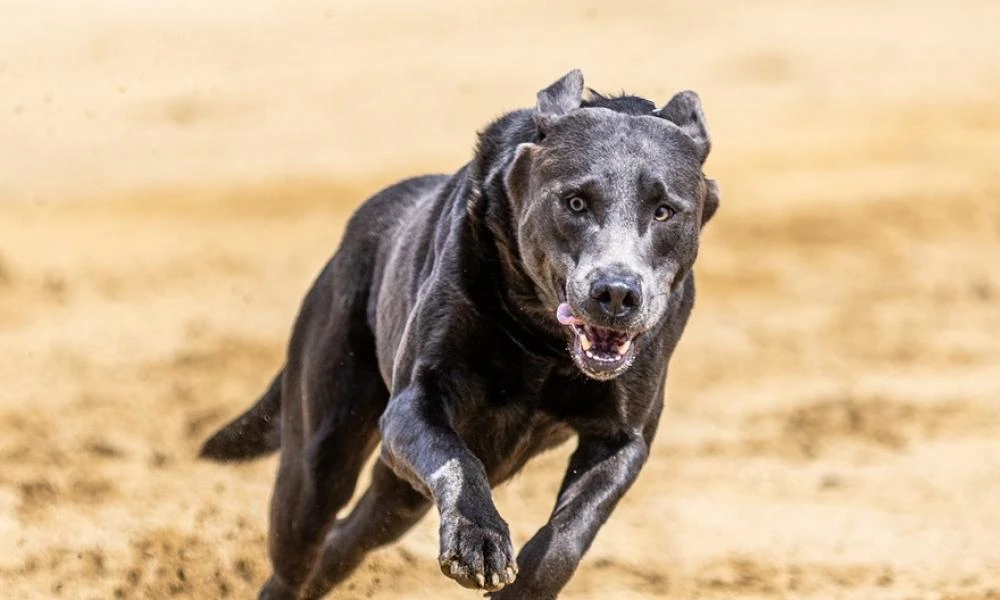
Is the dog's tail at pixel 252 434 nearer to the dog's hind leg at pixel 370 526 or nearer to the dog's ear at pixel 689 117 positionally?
the dog's hind leg at pixel 370 526

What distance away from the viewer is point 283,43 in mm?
15828

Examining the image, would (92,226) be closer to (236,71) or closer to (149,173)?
(149,173)

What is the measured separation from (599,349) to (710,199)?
0.70 meters

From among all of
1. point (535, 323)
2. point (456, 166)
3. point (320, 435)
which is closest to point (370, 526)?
point (320, 435)

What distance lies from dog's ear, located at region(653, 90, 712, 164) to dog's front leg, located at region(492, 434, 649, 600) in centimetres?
90

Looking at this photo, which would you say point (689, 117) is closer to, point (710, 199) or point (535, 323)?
point (710, 199)

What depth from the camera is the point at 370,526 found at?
19.8 feet

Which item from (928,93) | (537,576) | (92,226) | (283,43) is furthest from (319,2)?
(537,576)

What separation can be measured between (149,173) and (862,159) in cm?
584

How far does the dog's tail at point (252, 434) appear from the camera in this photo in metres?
6.72

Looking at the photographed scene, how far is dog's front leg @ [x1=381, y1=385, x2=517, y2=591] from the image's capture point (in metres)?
4.38

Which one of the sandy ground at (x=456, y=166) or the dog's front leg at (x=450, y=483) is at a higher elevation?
the dog's front leg at (x=450, y=483)

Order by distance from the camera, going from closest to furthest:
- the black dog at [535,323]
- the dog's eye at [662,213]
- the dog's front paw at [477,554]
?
the dog's front paw at [477,554] < the black dog at [535,323] < the dog's eye at [662,213]

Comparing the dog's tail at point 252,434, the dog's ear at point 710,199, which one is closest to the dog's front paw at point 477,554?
the dog's ear at point 710,199
